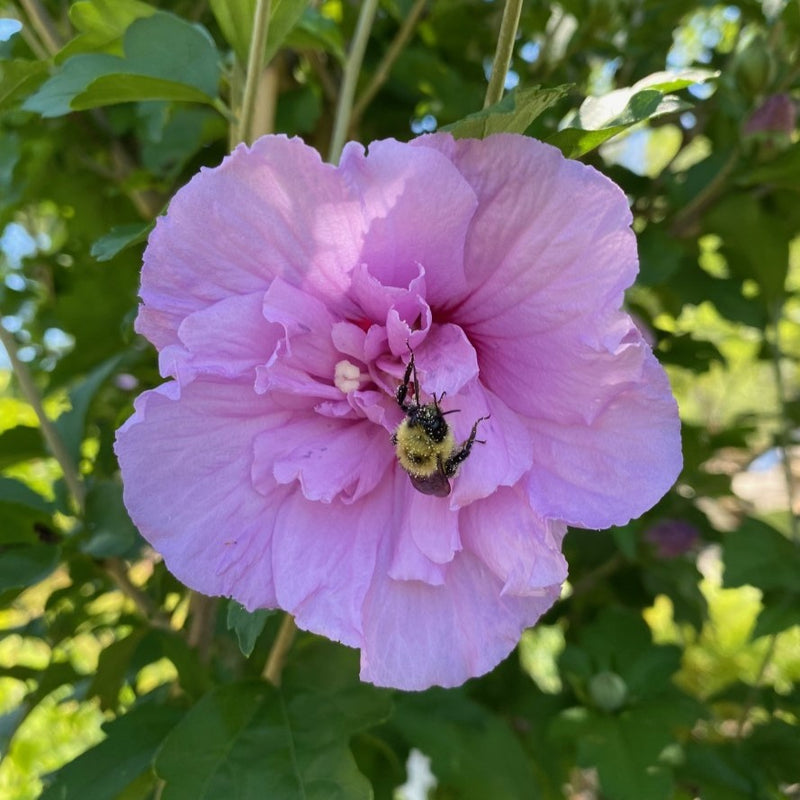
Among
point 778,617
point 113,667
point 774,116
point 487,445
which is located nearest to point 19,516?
point 113,667

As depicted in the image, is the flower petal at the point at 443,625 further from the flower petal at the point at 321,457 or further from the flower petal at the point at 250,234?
the flower petal at the point at 250,234

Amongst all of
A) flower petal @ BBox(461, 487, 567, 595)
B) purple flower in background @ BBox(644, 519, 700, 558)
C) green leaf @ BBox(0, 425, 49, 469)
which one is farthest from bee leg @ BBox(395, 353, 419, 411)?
purple flower in background @ BBox(644, 519, 700, 558)

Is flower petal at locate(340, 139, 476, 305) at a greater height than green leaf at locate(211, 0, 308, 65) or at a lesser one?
lesser

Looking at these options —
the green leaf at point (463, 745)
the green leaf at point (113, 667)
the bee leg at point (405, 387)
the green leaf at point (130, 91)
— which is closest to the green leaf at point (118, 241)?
the green leaf at point (130, 91)

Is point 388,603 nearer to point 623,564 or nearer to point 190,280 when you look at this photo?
point 190,280

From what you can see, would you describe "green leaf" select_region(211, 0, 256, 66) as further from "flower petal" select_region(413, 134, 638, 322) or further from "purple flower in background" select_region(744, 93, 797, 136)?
"purple flower in background" select_region(744, 93, 797, 136)
